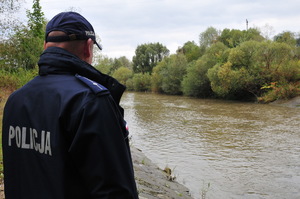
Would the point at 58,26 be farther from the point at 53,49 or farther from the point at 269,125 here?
the point at 269,125

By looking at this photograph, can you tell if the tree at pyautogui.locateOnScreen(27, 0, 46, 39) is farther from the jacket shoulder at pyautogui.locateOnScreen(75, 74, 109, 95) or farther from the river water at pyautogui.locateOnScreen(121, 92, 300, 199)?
the jacket shoulder at pyautogui.locateOnScreen(75, 74, 109, 95)

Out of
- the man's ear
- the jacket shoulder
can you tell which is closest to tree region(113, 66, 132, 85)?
the man's ear

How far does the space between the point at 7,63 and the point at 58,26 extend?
2027 cm

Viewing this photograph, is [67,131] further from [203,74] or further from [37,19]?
[203,74]

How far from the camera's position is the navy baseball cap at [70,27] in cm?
180

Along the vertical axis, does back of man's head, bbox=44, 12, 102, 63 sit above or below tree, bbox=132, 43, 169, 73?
below

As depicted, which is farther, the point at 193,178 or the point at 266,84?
the point at 266,84

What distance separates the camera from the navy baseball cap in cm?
180

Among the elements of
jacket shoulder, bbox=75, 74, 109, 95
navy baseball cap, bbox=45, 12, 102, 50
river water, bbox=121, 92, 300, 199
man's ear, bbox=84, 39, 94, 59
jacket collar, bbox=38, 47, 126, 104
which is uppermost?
navy baseball cap, bbox=45, 12, 102, 50

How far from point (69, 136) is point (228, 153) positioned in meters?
11.6

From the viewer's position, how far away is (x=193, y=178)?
918 cm

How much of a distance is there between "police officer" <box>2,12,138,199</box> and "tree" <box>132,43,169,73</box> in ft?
264

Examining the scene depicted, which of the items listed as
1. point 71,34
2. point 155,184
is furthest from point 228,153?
point 71,34

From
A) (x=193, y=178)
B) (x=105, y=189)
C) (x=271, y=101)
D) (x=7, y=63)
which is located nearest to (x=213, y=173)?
(x=193, y=178)
